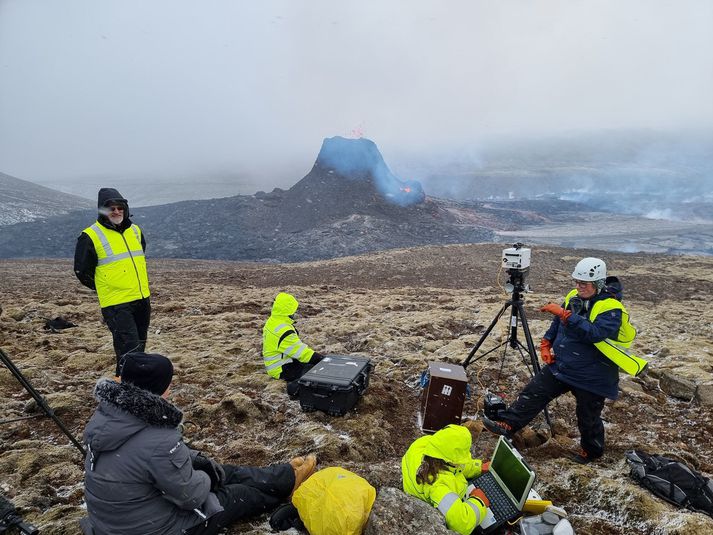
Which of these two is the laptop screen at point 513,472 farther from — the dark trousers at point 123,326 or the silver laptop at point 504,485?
the dark trousers at point 123,326

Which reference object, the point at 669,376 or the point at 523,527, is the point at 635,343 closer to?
the point at 669,376

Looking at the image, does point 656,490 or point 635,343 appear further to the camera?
point 635,343

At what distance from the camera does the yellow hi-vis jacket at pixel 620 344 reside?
398 cm

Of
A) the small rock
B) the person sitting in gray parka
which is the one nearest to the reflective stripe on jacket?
the small rock

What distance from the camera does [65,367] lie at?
262 inches

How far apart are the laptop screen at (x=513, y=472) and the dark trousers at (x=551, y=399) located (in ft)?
3.71

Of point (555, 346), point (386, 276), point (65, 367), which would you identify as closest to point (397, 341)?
point (555, 346)

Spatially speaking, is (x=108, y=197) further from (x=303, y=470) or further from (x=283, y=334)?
(x=303, y=470)

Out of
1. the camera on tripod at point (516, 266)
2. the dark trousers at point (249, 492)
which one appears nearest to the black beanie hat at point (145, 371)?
the dark trousers at point (249, 492)

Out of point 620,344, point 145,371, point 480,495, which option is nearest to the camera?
point 145,371

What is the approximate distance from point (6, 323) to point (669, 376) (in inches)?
491

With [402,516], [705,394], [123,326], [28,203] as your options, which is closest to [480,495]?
[402,516]

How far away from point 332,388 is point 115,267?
2.90 m

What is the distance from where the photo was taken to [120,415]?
2404 millimetres
